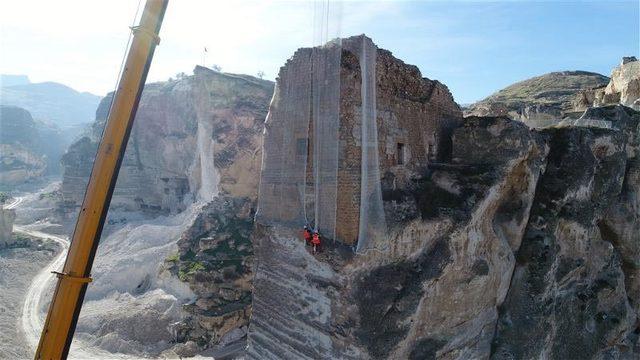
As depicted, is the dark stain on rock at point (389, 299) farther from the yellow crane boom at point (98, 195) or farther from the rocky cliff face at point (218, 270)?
the rocky cliff face at point (218, 270)

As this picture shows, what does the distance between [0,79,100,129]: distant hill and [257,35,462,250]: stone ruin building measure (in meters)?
154

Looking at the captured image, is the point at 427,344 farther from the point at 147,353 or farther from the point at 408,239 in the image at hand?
the point at 147,353

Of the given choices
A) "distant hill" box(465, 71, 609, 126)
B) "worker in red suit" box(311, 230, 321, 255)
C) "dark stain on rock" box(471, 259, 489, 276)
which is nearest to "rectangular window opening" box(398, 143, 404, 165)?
"worker in red suit" box(311, 230, 321, 255)

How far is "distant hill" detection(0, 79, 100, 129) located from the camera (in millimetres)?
147250

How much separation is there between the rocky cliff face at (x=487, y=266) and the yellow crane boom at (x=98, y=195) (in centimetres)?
364

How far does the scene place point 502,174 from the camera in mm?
9898

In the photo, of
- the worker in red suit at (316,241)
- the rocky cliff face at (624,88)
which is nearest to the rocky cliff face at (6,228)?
the worker in red suit at (316,241)

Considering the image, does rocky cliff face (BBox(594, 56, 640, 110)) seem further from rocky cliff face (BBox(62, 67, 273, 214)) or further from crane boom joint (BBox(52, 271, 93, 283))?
crane boom joint (BBox(52, 271, 93, 283))

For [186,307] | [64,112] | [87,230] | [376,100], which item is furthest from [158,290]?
[64,112]

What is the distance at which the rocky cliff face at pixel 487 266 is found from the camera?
319 inches

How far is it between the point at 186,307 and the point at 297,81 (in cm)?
1411

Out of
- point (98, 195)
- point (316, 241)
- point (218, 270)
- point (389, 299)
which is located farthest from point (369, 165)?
point (218, 270)

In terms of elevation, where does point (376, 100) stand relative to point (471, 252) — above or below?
above

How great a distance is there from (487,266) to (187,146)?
1230 inches
